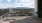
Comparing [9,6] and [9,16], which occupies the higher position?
[9,6]

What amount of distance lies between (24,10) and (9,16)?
25cm

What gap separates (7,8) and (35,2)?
1.43 ft

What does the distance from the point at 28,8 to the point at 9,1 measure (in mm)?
309

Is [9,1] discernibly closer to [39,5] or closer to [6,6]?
[6,6]

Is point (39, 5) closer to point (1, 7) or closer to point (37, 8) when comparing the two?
point (37, 8)

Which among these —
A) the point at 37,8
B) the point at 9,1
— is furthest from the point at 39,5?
the point at 9,1

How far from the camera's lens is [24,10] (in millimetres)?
1375

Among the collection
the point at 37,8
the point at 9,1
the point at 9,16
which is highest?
the point at 9,1

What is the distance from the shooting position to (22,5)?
1369 millimetres

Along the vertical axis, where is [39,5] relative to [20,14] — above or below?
above

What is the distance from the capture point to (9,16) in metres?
1.35

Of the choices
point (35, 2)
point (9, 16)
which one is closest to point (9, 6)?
point (9, 16)

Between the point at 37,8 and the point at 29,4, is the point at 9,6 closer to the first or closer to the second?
the point at 29,4

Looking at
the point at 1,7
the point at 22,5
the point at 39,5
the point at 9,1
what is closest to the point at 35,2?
the point at 39,5
